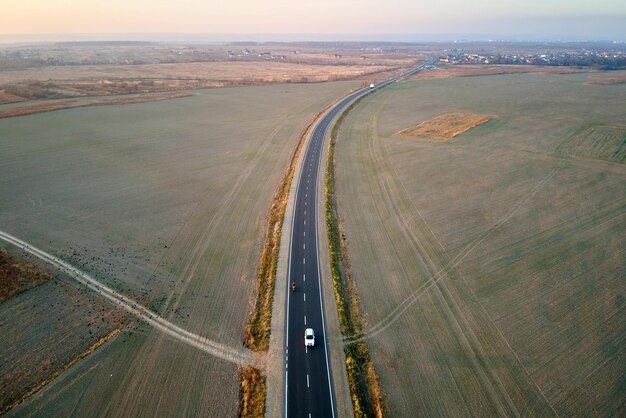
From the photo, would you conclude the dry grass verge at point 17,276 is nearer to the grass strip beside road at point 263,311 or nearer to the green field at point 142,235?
the green field at point 142,235

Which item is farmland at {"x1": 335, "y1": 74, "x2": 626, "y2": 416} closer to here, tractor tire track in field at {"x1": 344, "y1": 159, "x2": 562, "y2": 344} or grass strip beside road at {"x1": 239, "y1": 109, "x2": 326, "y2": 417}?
tractor tire track in field at {"x1": 344, "y1": 159, "x2": 562, "y2": 344}

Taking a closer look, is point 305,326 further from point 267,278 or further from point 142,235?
point 142,235

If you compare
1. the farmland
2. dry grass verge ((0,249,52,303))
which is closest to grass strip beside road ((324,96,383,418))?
the farmland

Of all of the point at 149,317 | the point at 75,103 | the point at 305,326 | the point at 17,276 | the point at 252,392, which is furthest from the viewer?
the point at 75,103

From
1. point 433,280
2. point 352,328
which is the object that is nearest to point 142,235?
point 352,328

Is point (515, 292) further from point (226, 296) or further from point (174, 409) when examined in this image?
point (174, 409)

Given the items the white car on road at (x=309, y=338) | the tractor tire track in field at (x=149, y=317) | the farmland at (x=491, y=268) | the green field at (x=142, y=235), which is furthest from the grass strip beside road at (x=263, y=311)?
the farmland at (x=491, y=268)
